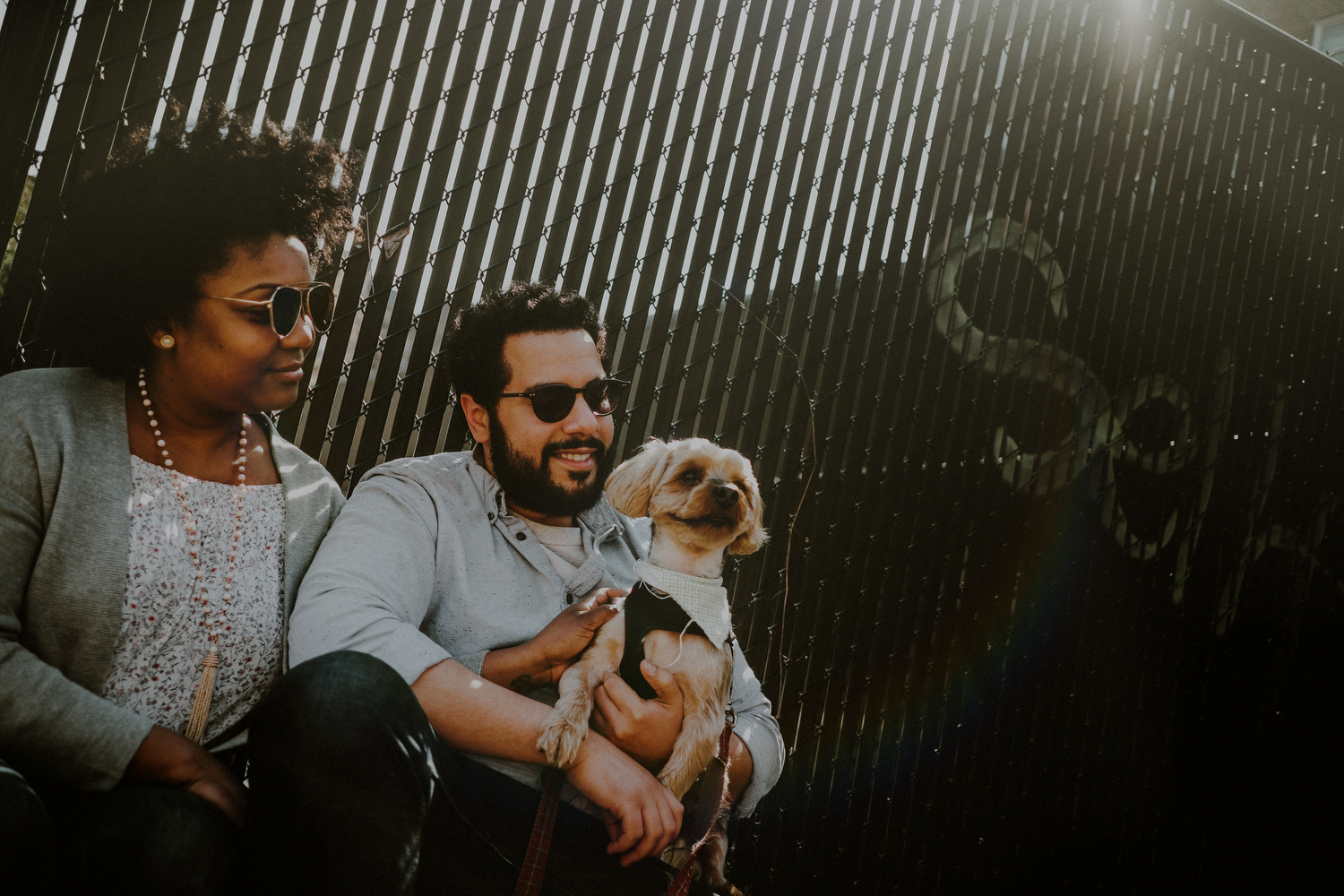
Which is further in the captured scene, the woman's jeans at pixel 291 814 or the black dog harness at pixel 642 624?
the black dog harness at pixel 642 624

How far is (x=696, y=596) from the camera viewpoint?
1.79 m

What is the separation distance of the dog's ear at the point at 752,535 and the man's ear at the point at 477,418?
0.66m

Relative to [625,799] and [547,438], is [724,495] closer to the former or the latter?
[547,438]

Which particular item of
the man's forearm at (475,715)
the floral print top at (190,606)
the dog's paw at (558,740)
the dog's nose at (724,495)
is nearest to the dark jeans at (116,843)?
the floral print top at (190,606)

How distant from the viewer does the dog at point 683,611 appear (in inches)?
66.2

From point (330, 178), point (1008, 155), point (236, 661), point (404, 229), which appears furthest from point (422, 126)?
point (1008, 155)

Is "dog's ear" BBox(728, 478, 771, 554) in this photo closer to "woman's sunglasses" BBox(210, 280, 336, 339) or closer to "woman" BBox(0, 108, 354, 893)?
"woman" BBox(0, 108, 354, 893)

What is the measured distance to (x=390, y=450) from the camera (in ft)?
8.07

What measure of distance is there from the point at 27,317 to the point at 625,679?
5.59ft

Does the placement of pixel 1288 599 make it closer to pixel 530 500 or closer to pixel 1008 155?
pixel 1008 155

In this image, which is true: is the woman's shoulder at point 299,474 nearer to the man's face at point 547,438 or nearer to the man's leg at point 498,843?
the man's face at point 547,438

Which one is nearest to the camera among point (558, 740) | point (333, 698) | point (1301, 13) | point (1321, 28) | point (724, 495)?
point (333, 698)

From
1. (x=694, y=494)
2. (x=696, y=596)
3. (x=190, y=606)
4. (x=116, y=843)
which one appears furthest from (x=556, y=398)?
(x=116, y=843)

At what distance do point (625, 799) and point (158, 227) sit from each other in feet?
4.92
